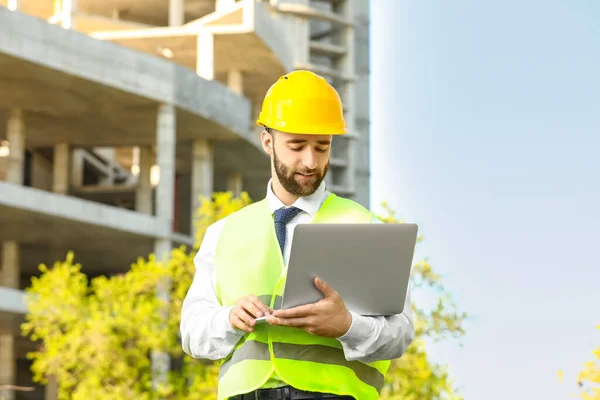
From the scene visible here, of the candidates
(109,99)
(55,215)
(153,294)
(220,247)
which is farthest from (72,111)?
(220,247)

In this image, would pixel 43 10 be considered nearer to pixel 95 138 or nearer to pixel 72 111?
pixel 95 138

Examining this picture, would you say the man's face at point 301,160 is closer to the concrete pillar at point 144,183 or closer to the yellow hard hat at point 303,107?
the yellow hard hat at point 303,107

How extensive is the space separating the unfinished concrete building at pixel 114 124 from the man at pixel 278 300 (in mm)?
19324

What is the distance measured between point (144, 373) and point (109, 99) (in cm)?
943

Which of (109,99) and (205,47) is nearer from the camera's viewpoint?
(109,99)

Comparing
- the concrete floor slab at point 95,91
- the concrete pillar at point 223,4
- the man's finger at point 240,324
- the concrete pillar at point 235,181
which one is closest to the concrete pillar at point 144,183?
the concrete floor slab at point 95,91

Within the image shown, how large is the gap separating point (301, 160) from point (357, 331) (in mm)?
583

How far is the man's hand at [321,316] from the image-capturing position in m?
3.10

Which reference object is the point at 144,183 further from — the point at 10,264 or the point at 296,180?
the point at 296,180

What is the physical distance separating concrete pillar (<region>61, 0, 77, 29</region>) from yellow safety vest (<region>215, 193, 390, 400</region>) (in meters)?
31.4

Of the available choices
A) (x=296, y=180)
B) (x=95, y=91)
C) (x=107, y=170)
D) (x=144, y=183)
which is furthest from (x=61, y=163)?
(x=296, y=180)

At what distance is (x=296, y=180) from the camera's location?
3418mm

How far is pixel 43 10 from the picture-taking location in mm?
37438

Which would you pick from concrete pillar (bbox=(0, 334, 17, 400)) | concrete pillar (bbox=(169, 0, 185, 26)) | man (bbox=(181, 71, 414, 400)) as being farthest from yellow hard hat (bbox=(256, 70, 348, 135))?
concrete pillar (bbox=(169, 0, 185, 26))
